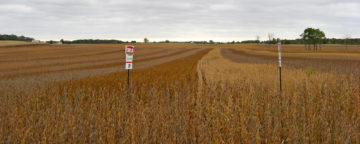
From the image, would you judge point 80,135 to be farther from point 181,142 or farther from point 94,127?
point 181,142

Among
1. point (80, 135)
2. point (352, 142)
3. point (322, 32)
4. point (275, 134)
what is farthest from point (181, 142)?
point (322, 32)

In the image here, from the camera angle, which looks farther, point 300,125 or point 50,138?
point 300,125

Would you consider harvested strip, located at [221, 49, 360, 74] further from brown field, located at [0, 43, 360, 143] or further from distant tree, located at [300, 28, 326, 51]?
distant tree, located at [300, 28, 326, 51]

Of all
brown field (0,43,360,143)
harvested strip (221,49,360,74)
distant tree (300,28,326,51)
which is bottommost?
brown field (0,43,360,143)

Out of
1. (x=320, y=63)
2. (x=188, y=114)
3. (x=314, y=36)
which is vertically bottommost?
(x=188, y=114)

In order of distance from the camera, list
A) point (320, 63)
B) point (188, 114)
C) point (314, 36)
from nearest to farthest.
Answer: point (188, 114) → point (320, 63) → point (314, 36)

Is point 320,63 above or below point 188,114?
above

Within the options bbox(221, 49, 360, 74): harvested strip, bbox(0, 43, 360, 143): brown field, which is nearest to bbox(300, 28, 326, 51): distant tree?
bbox(221, 49, 360, 74): harvested strip

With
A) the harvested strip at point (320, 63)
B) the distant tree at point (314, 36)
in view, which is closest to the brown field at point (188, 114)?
the harvested strip at point (320, 63)

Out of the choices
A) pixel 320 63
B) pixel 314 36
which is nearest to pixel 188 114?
pixel 320 63

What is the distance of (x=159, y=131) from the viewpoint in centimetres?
500

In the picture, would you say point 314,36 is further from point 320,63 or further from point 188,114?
point 188,114

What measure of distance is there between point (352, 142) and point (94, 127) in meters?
5.04

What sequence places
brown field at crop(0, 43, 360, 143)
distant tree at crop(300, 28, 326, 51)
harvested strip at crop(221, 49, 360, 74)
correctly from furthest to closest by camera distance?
distant tree at crop(300, 28, 326, 51) < harvested strip at crop(221, 49, 360, 74) < brown field at crop(0, 43, 360, 143)
